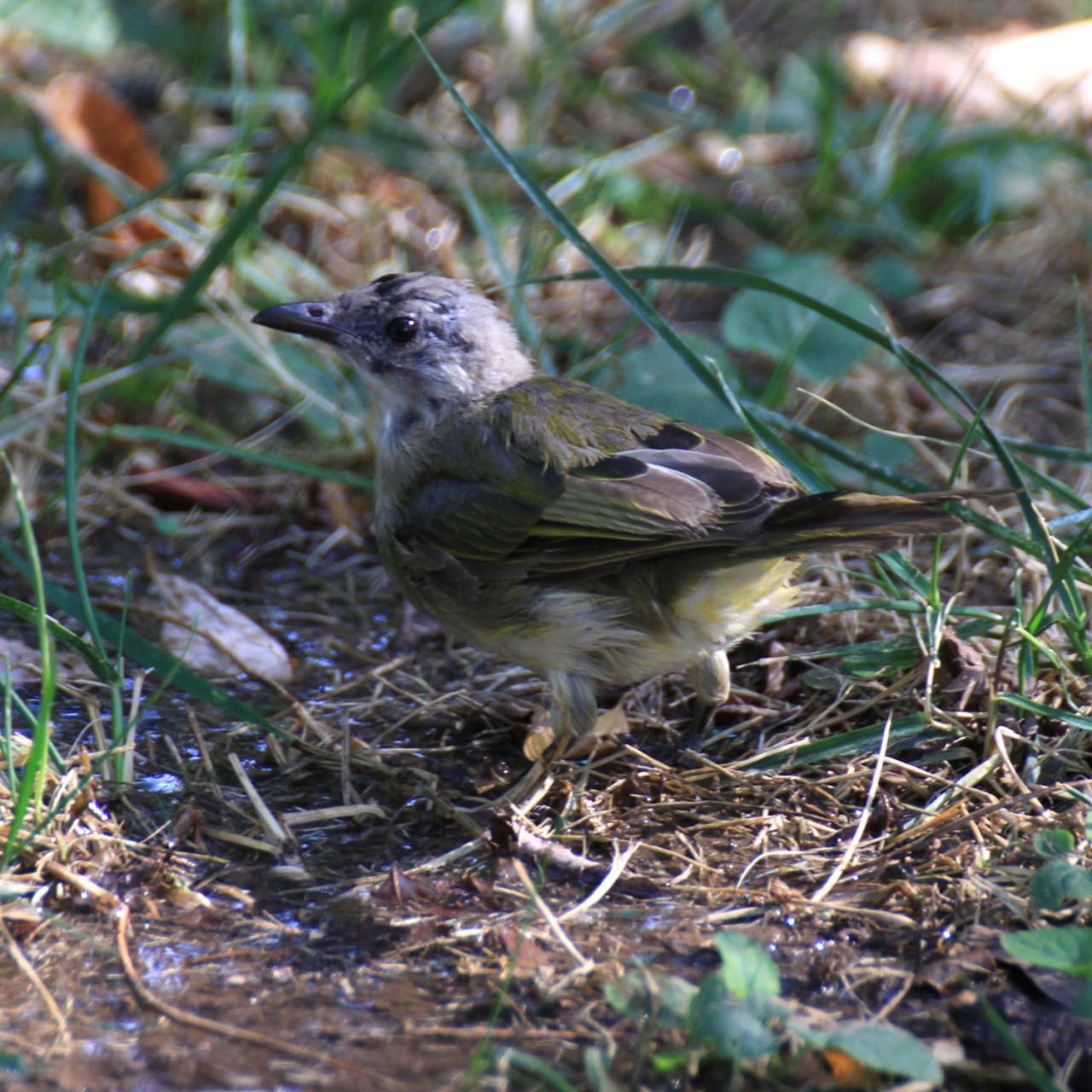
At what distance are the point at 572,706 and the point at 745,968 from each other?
4.70 ft

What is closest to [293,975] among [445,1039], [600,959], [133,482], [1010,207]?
[445,1039]

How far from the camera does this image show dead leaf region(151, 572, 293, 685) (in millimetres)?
3916

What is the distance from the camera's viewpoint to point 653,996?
2.28 m

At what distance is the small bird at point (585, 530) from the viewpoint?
3.29m

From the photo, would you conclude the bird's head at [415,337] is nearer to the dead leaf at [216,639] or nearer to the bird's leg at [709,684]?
the dead leaf at [216,639]

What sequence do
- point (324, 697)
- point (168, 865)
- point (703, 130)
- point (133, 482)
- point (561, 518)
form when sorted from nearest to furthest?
point (168, 865)
point (561, 518)
point (324, 697)
point (133, 482)
point (703, 130)

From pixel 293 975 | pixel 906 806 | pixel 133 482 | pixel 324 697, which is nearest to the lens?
pixel 293 975

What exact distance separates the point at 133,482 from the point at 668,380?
6.95 feet

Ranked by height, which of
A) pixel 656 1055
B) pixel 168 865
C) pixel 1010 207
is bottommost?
pixel 168 865

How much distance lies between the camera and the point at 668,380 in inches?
185

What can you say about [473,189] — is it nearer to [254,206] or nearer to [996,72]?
[254,206]

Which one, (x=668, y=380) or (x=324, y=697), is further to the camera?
(x=668, y=380)

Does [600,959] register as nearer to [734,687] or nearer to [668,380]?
[734,687]

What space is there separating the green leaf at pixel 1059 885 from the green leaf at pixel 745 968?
0.62 meters
